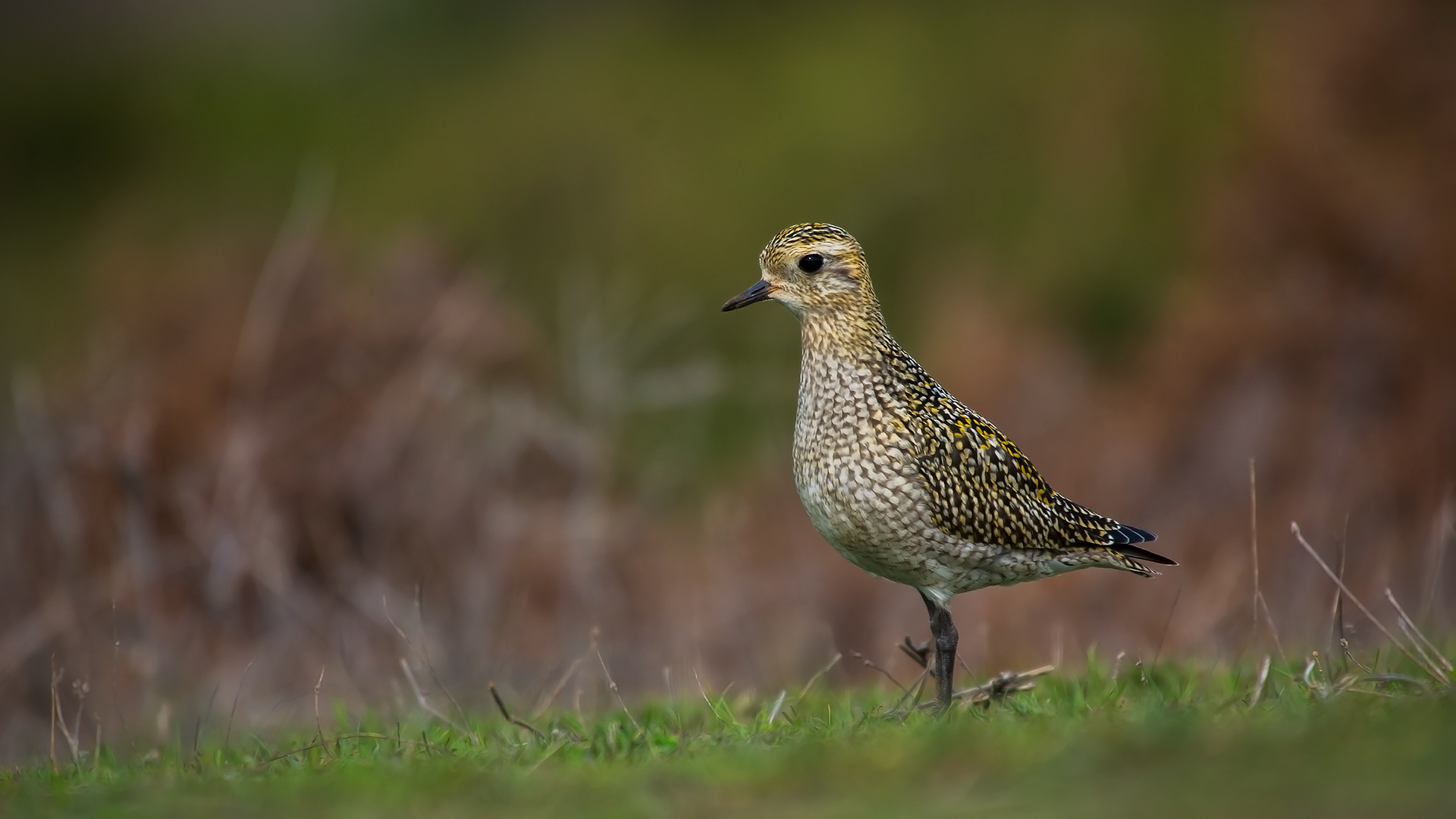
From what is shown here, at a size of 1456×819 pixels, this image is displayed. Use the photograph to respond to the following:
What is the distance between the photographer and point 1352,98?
1540 centimetres

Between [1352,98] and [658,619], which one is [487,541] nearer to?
[658,619]

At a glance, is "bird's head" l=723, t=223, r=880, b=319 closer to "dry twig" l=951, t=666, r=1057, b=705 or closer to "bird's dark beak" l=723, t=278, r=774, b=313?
"bird's dark beak" l=723, t=278, r=774, b=313

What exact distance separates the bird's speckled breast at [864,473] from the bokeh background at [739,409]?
1.20 meters

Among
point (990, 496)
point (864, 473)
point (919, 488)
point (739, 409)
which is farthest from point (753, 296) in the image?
point (739, 409)

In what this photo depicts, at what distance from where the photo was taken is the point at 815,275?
7344 millimetres

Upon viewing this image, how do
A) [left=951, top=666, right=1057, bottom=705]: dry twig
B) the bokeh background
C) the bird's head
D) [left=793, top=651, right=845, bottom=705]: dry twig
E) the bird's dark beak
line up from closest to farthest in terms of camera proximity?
[left=951, top=666, right=1057, bottom=705]: dry twig, [left=793, top=651, right=845, bottom=705]: dry twig, the bird's dark beak, the bird's head, the bokeh background

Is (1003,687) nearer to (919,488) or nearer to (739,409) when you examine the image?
(919,488)

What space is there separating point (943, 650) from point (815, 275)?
1838 mm

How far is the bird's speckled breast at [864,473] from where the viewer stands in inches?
264

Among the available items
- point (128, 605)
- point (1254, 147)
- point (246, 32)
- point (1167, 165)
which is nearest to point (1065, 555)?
point (128, 605)

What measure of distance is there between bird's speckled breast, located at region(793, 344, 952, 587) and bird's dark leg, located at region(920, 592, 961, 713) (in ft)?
0.48

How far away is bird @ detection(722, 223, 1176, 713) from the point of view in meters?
6.74

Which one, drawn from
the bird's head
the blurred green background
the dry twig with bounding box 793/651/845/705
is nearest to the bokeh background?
the blurred green background

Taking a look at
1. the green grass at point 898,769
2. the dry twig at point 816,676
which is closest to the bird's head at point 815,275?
the dry twig at point 816,676
